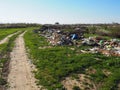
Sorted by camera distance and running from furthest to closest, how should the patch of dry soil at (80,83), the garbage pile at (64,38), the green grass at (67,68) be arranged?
the garbage pile at (64,38) < the green grass at (67,68) < the patch of dry soil at (80,83)

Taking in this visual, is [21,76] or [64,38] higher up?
[64,38]

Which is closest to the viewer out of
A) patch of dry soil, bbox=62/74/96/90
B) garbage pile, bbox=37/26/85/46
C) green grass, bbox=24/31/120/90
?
patch of dry soil, bbox=62/74/96/90

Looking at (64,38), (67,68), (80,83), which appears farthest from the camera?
(64,38)

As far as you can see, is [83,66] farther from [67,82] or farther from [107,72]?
[67,82]

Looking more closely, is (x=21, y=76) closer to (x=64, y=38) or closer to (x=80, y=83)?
(x=80, y=83)

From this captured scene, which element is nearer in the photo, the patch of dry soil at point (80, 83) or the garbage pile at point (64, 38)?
the patch of dry soil at point (80, 83)

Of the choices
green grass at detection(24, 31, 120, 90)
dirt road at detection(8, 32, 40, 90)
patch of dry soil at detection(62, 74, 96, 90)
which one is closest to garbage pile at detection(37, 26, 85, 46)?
green grass at detection(24, 31, 120, 90)

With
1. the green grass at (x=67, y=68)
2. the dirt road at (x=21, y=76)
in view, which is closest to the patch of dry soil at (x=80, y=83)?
the green grass at (x=67, y=68)

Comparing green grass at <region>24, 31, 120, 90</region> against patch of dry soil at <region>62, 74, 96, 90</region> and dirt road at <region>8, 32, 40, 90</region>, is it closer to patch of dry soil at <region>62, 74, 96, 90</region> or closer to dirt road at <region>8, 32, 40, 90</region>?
patch of dry soil at <region>62, 74, 96, 90</region>

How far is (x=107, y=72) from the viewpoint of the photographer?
48.3 feet

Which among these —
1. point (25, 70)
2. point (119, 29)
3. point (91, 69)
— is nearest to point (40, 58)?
point (25, 70)

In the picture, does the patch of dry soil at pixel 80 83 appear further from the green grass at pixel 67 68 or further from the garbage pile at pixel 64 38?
the garbage pile at pixel 64 38

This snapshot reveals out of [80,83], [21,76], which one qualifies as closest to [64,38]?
[21,76]

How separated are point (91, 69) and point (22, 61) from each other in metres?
5.45
